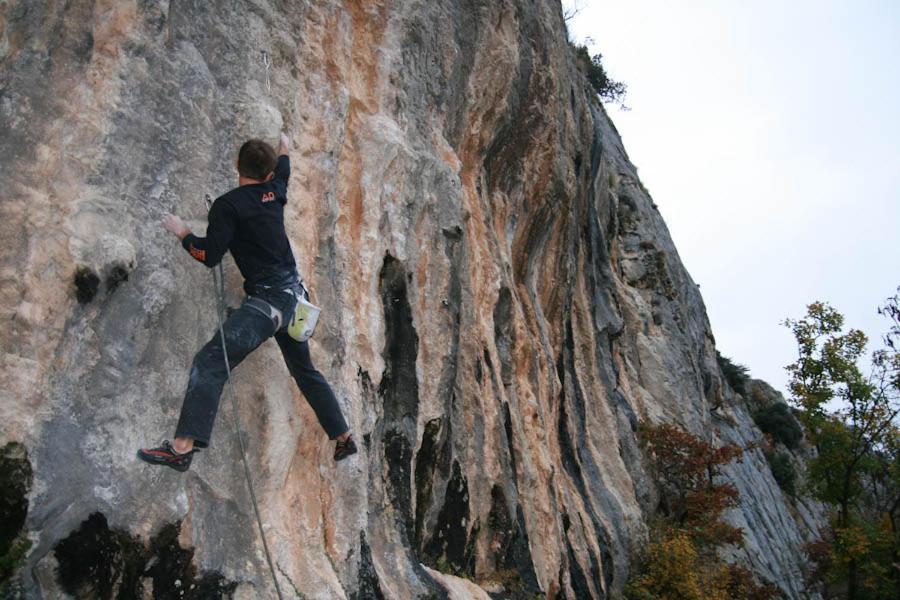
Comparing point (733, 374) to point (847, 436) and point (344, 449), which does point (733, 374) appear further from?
point (344, 449)

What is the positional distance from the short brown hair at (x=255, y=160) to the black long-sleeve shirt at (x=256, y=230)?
3.8 inches

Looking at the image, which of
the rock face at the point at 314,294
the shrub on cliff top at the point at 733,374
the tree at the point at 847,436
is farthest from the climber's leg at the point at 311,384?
the shrub on cliff top at the point at 733,374

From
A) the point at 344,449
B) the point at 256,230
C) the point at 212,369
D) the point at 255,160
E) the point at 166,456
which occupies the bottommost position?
the point at 166,456

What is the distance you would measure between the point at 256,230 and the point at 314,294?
1.30 metres

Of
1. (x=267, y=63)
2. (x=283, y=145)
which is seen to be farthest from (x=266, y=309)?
(x=267, y=63)

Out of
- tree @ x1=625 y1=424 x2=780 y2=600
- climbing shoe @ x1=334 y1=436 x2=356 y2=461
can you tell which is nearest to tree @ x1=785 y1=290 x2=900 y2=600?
tree @ x1=625 y1=424 x2=780 y2=600

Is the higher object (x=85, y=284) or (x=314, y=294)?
(x=314, y=294)

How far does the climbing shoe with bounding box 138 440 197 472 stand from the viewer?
497 centimetres

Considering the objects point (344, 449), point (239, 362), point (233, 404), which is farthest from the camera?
point (344, 449)

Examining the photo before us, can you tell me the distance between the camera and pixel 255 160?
19.1ft

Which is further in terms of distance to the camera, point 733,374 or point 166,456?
point 733,374

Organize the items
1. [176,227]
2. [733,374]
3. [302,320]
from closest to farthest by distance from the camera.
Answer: [176,227], [302,320], [733,374]

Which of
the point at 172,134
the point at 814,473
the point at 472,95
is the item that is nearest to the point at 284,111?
the point at 172,134

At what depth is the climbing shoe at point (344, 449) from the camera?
6.20m
